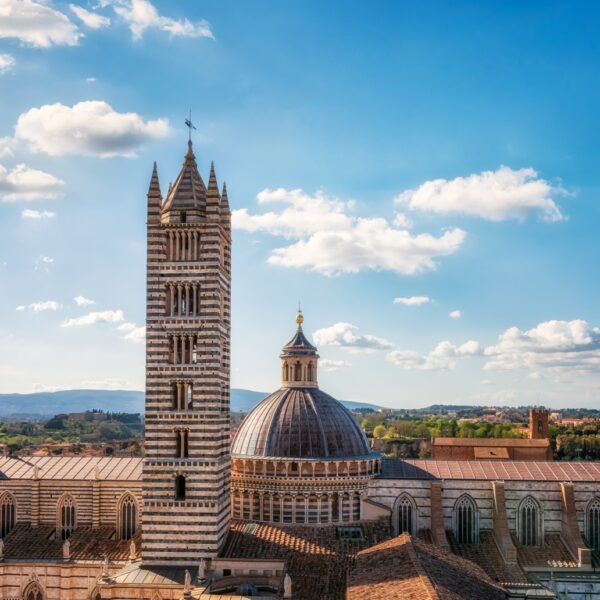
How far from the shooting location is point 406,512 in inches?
1938

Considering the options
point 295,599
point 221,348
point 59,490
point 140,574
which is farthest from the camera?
point 59,490

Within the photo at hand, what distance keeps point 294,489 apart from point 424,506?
8395 millimetres

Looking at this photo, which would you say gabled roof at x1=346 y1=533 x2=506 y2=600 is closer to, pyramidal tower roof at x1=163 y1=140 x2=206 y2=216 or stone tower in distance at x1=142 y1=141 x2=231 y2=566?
stone tower in distance at x1=142 y1=141 x2=231 y2=566

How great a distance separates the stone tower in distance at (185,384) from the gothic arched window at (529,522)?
18.2 m

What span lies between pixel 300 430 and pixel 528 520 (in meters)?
15.0

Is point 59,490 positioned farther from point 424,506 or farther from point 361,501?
point 424,506

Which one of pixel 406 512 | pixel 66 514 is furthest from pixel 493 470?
pixel 66 514

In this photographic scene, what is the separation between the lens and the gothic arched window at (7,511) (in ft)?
169

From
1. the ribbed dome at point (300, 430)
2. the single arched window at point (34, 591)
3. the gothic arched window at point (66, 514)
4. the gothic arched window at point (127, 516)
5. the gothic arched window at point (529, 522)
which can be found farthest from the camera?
the gothic arched window at point (66, 514)

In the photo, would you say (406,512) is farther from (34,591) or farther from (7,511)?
(7,511)

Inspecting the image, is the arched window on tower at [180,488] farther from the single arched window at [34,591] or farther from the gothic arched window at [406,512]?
the gothic arched window at [406,512]

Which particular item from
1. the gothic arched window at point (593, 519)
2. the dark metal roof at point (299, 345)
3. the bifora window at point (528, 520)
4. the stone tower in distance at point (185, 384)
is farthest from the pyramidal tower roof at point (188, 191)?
the gothic arched window at point (593, 519)

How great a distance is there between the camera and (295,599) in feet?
123

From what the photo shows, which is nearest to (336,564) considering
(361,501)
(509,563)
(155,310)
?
(361,501)
